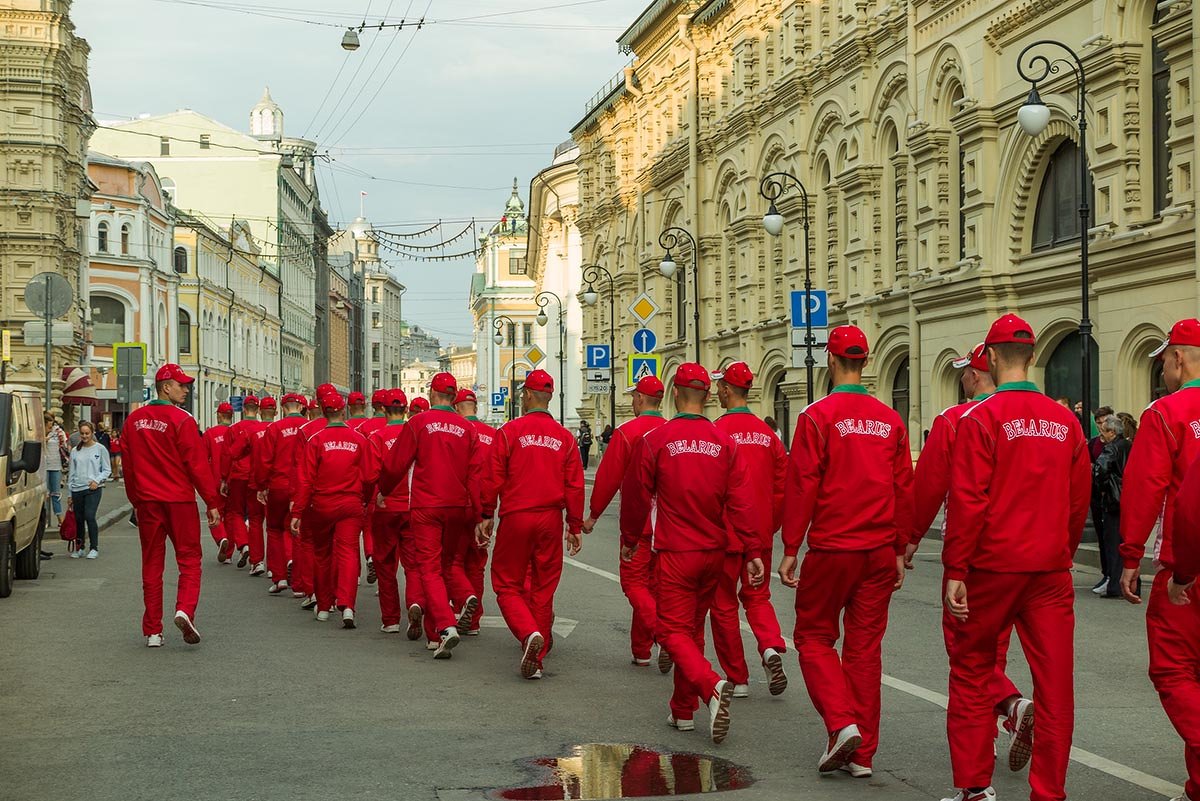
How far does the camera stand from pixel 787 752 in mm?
7902

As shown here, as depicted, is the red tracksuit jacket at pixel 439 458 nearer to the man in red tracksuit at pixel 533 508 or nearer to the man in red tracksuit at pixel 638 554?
the man in red tracksuit at pixel 533 508

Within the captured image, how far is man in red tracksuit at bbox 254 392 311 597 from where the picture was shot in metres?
16.1

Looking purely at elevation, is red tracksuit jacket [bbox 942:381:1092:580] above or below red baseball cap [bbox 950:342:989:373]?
below

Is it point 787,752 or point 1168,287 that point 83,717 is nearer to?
point 787,752

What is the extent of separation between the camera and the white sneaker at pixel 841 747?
718 cm

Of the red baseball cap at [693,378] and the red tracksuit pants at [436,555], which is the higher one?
the red baseball cap at [693,378]

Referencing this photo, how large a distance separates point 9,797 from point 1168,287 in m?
20.6

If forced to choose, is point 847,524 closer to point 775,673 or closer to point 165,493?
point 775,673

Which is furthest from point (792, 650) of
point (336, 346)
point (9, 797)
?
point (336, 346)

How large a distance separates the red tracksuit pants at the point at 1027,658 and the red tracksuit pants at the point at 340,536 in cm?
751

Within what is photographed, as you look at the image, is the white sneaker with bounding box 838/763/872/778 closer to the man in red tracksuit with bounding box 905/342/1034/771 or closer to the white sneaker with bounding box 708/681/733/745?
the man in red tracksuit with bounding box 905/342/1034/771

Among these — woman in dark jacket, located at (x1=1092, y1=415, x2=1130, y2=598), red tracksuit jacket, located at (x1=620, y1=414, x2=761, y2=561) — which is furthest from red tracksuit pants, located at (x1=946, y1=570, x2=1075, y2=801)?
woman in dark jacket, located at (x1=1092, y1=415, x2=1130, y2=598)

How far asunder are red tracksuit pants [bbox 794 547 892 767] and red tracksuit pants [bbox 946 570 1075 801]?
2.62ft

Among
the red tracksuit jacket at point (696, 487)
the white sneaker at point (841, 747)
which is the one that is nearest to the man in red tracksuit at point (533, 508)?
the red tracksuit jacket at point (696, 487)
